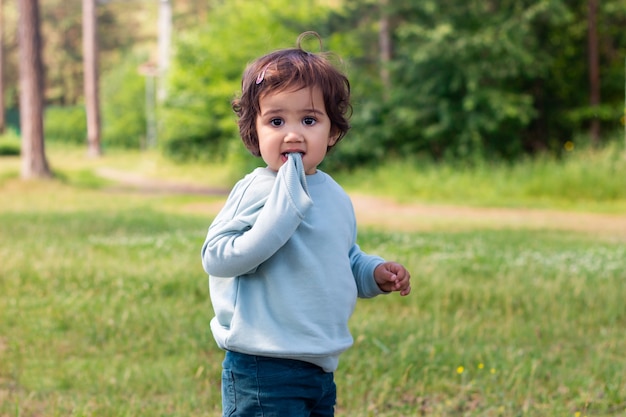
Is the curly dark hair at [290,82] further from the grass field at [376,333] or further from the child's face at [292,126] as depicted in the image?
the grass field at [376,333]

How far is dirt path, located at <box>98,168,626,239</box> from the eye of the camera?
503 inches

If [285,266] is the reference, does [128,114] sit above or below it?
above

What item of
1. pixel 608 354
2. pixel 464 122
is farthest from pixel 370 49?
pixel 608 354

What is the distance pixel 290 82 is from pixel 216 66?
2285 centimetres

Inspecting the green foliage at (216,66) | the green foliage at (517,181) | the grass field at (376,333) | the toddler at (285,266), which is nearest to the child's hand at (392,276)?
the toddler at (285,266)

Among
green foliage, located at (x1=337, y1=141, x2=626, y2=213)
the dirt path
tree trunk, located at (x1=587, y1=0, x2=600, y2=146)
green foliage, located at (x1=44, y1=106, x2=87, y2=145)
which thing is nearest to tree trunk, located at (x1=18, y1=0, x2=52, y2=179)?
the dirt path

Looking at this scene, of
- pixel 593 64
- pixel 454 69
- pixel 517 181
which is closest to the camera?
pixel 517 181

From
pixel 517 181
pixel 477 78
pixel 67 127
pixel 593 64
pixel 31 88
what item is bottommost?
pixel 517 181

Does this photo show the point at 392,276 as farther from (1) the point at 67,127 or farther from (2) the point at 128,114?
(1) the point at 67,127

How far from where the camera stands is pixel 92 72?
41.0 metres

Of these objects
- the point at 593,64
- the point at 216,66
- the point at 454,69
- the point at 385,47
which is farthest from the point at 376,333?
the point at 216,66

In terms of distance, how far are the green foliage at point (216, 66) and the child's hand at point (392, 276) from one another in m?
19.4

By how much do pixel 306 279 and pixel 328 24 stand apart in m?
19.0

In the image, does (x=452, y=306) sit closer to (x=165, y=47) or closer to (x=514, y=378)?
(x=514, y=378)
